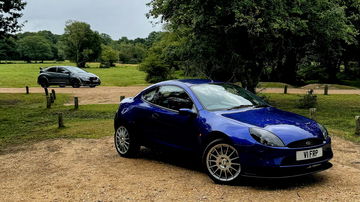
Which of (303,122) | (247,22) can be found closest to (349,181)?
(303,122)

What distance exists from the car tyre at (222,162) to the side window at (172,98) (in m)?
1.00

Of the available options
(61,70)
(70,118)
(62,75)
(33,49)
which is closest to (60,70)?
(61,70)

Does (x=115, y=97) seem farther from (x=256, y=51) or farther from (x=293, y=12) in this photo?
(x=293, y=12)

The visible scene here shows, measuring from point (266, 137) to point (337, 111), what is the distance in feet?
43.7

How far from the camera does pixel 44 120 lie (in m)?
15.4

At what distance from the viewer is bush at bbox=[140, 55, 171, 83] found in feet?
133

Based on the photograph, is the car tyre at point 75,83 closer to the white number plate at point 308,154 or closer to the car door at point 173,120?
the car door at point 173,120

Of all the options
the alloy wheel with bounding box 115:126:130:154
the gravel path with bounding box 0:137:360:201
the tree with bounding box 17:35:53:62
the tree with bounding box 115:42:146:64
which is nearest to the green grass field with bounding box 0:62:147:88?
the alloy wheel with bounding box 115:126:130:154

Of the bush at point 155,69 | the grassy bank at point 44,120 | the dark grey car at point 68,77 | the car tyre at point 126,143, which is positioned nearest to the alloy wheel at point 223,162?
the car tyre at point 126,143

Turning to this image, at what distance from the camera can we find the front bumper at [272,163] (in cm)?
545

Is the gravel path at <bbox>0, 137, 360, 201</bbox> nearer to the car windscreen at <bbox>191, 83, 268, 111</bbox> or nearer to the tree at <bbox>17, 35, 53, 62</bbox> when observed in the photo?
the car windscreen at <bbox>191, 83, 268, 111</bbox>

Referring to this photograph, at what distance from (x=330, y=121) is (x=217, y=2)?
6420mm

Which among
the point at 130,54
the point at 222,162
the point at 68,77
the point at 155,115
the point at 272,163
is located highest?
the point at 130,54

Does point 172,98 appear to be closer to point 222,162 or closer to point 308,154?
point 222,162
